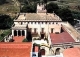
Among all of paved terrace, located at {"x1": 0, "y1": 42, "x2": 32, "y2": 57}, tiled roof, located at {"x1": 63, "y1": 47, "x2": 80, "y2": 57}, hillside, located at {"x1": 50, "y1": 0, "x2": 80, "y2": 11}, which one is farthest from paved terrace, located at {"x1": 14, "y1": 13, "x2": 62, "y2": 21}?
hillside, located at {"x1": 50, "y1": 0, "x2": 80, "y2": 11}

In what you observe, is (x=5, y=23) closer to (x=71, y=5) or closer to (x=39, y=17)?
(x=39, y=17)

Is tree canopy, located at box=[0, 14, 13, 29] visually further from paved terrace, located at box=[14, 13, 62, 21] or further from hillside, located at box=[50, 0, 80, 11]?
hillside, located at box=[50, 0, 80, 11]

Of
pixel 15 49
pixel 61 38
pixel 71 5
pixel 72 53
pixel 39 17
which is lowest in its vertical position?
pixel 71 5

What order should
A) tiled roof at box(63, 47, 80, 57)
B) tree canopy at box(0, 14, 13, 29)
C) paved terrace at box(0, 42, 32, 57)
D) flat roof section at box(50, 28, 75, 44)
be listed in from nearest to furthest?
1. tiled roof at box(63, 47, 80, 57)
2. paved terrace at box(0, 42, 32, 57)
3. flat roof section at box(50, 28, 75, 44)
4. tree canopy at box(0, 14, 13, 29)

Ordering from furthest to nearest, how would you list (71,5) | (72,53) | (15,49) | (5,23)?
(71,5), (5,23), (15,49), (72,53)

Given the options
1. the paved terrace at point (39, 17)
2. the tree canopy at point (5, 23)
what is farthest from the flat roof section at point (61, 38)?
the tree canopy at point (5, 23)

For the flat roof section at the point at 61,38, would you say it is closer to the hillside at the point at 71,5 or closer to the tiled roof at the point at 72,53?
the tiled roof at the point at 72,53

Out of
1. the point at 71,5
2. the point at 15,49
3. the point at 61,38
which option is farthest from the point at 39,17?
the point at 71,5

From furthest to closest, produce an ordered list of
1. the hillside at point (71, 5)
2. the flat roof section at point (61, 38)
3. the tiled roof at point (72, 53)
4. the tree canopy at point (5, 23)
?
the hillside at point (71, 5) → the tree canopy at point (5, 23) → the flat roof section at point (61, 38) → the tiled roof at point (72, 53)

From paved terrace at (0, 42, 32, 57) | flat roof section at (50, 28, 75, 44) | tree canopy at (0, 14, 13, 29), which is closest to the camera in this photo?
paved terrace at (0, 42, 32, 57)

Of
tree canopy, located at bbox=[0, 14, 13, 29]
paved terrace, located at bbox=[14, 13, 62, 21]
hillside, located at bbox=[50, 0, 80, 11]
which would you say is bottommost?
hillside, located at bbox=[50, 0, 80, 11]
